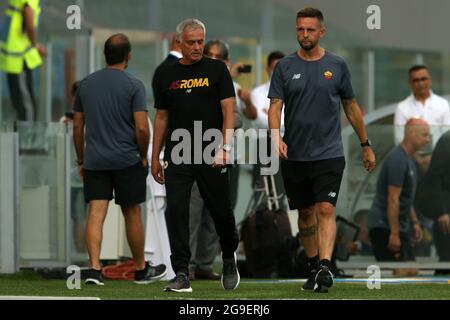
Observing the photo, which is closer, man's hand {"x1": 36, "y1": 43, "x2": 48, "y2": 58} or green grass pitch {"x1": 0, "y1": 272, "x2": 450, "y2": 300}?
green grass pitch {"x1": 0, "y1": 272, "x2": 450, "y2": 300}

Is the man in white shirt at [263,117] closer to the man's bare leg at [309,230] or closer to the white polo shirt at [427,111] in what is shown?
the white polo shirt at [427,111]

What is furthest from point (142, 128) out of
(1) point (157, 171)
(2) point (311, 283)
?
(2) point (311, 283)

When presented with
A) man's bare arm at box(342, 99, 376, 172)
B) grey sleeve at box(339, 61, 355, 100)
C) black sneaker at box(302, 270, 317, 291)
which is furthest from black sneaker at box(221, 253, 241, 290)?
grey sleeve at box(339, 61, 355, 100)

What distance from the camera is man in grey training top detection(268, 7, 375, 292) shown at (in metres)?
14.1

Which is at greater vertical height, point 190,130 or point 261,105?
point 261,105

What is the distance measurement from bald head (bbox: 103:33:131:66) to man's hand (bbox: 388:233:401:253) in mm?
3776

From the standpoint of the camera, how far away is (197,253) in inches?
666

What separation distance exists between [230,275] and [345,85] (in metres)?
1.79

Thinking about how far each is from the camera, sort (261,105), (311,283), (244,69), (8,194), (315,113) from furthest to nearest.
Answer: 1. (261,105)
2. (244,69)
3. (8,194)
4. (311,283)
5. (315,113)

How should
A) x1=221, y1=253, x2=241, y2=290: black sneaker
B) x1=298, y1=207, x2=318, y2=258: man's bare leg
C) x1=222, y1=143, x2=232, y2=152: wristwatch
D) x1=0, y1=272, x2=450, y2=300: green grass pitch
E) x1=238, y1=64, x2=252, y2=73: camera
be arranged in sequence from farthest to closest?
x1=238, y1=64, x2=252, y2=73: camera < x1=298, y1=207, x2=318, y2=258: man's bare leg < x1=221, y1=253, x2=241, y2=290: black sneaker < x1=222, y1=143, x2=232, y2=152: wristwatch < x1=0, y1=272, x2=450, y2=300: green grass pitch

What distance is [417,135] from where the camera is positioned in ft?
58.2

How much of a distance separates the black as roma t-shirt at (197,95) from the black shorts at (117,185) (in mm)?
1557

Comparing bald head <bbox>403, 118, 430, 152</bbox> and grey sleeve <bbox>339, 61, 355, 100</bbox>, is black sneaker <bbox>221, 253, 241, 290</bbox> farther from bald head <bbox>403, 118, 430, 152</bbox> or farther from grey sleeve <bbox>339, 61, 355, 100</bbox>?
bald head <bbox>403, 118, 430, 152</bbox>

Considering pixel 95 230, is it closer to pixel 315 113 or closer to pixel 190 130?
pixel 190 130
